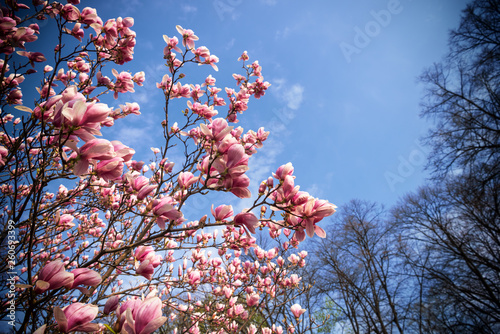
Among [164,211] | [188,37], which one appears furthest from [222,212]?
[188,37]

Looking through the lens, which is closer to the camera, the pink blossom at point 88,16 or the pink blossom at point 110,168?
the pink blossom at point 110,168

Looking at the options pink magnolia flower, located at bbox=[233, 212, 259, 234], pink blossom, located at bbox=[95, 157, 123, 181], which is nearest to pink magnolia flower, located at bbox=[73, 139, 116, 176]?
pink blossom, located at bbox=[95, 157, 123, 181]

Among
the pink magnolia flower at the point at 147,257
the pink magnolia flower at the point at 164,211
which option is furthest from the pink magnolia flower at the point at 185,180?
the pink magnolia flower at the point at 147,257

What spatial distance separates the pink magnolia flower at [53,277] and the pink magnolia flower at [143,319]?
285 millimetres

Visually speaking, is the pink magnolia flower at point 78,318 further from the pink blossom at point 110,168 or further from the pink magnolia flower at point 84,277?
the pink blossom at point 110,168

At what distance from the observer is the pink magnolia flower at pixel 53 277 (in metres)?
0.81

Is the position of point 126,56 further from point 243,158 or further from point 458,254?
point 458,254

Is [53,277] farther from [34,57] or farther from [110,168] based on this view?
[34,57]

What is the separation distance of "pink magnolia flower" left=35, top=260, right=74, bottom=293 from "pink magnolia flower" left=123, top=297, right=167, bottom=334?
0.28m

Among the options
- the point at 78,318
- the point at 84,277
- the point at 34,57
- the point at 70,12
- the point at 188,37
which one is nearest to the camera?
the point at 78,318

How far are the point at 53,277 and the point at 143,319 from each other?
39cm

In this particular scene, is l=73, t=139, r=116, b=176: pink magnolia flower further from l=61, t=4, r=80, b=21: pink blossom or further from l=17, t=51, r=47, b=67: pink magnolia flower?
l=17, t=51, r=47, b=67: pink magnolia flower

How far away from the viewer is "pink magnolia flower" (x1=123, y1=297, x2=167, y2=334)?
2.57ft

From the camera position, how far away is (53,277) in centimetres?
81
